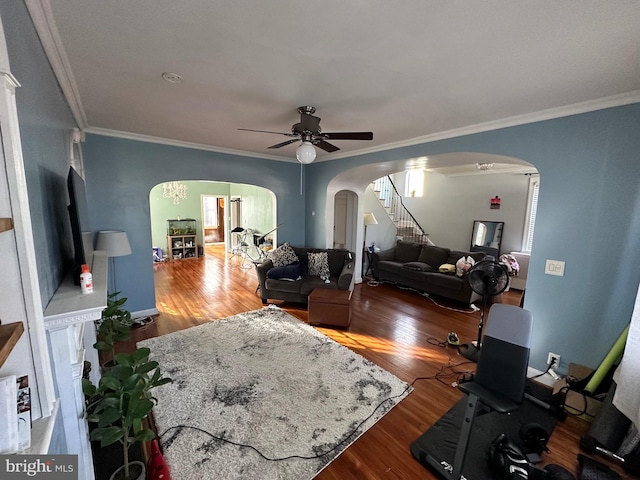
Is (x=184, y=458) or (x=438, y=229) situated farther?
(x=438, y=229)

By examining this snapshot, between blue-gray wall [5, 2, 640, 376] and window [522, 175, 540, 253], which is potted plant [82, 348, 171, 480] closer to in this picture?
blue-gray wall [5, 2, 640, 376]

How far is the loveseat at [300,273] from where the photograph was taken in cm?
425

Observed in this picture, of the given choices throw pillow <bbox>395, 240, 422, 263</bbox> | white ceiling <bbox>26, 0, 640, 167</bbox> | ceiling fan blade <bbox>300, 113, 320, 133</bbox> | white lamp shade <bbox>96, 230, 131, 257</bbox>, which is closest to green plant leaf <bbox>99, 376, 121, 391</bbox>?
white ceiling <bbox>26, 0, 640, 167</bbox>

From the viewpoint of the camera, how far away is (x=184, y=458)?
1749 mm

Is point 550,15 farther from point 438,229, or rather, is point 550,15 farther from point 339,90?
point 438,229

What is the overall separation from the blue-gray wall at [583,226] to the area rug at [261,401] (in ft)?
5.29

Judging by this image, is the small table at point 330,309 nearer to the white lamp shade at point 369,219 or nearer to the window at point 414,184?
the white lamp shade at point 369,219

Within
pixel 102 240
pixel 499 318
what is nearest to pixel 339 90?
pixel 499 318

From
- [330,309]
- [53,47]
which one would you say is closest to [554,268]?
[330,309]

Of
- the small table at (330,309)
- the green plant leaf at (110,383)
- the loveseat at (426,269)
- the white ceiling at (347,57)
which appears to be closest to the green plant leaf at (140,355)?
the green plant leaf at (110,383)

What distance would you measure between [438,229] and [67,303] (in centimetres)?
784

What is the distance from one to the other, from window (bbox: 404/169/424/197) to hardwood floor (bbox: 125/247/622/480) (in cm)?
367

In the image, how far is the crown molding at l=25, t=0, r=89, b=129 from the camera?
127 cm

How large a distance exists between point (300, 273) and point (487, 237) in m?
4.84
